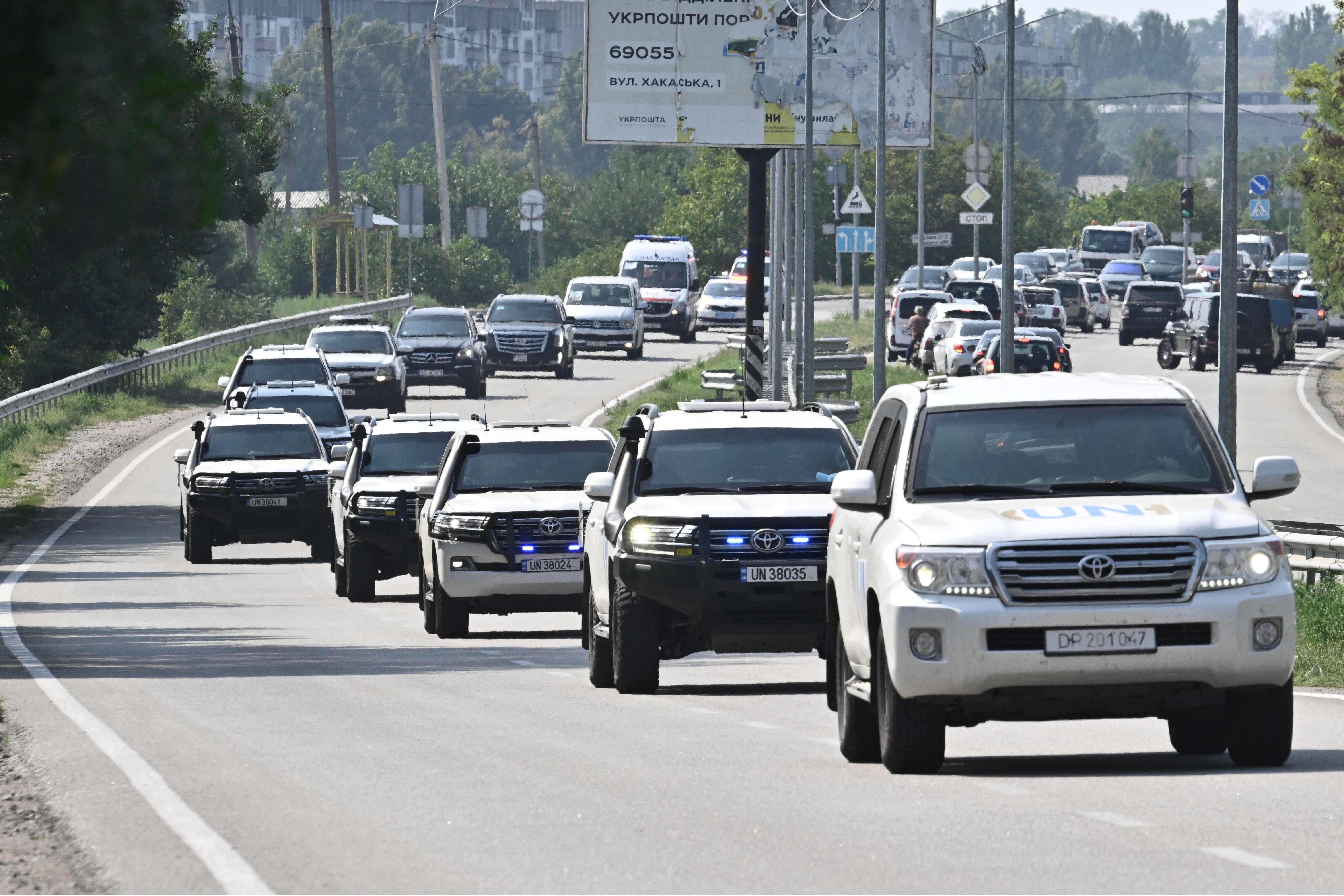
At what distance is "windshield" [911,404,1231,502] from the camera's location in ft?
36.5

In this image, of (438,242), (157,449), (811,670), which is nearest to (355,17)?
(438,242)

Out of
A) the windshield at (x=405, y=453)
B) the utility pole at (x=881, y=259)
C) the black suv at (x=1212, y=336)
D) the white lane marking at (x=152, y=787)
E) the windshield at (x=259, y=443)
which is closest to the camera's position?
the white lane marking at (x=152, y=787)

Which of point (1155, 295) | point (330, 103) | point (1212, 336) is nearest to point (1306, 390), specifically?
point (1212, 336)

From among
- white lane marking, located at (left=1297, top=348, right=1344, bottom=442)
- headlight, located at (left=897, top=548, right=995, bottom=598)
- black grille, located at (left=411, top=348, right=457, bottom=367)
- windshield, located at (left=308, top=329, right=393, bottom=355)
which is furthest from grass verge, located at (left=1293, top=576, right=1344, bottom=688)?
black grille, located at (left=411, top=348, right=457, bottom=367)

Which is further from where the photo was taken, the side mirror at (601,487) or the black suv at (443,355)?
the black suv at (443,355)

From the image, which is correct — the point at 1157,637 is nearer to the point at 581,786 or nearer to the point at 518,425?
the point at 581,786

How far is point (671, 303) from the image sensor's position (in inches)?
2783

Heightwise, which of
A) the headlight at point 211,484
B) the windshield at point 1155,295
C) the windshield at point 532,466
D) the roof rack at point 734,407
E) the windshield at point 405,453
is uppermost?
the roof rack at point 734,407

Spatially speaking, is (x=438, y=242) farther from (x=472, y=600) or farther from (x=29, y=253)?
(x=29, y=253)

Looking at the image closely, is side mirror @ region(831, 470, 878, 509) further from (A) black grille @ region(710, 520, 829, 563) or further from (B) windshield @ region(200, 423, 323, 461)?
(B) windshield @ region(200, 423, 323, 461)

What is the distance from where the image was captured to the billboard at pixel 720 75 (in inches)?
1805

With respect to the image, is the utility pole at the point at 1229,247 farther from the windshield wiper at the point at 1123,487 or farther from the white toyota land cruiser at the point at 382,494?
the windshield wiper at the point at 1123,487

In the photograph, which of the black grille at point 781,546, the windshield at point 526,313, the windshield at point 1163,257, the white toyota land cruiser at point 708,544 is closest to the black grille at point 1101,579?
the white toyota land cruiser at point 708,544

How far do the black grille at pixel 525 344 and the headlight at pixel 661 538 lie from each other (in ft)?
131
